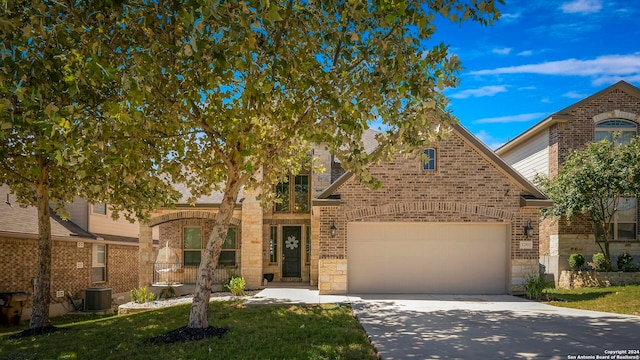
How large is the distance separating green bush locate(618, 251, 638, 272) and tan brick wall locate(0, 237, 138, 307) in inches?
826

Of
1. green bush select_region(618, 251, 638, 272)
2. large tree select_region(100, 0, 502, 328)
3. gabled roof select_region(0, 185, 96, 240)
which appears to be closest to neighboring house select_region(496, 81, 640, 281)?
green bush select_region(618, 251, 638, 272)

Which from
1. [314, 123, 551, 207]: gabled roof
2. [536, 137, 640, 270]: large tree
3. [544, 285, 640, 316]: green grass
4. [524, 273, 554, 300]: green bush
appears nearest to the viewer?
[544, 285, 640, 316]: green grass

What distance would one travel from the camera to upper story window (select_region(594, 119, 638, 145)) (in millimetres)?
20500

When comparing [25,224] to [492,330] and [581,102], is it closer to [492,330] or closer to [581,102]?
[492,330]

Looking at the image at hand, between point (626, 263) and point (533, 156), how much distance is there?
628 cm

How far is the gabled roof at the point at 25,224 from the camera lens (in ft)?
54.1

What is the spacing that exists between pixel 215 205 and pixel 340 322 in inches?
372

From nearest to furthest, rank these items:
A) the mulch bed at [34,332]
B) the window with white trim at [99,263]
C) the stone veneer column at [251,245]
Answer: the mulch bed at [34,332] → the stone veneer column at [251,245] → the window with white trim at [99,263]

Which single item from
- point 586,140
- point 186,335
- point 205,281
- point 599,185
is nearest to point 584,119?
point 586,140

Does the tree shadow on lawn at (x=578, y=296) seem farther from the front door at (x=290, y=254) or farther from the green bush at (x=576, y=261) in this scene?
the front door at (x=290, y=254)

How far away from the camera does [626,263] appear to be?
1873 centimetres

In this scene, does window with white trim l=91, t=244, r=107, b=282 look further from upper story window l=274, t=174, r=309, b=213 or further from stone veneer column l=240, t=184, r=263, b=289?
upper story window l=274, t=174, r=309, b=213

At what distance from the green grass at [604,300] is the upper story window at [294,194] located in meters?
9.48

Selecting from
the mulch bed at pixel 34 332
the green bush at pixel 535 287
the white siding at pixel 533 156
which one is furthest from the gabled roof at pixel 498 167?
the mulch bed at pixel 34 332
